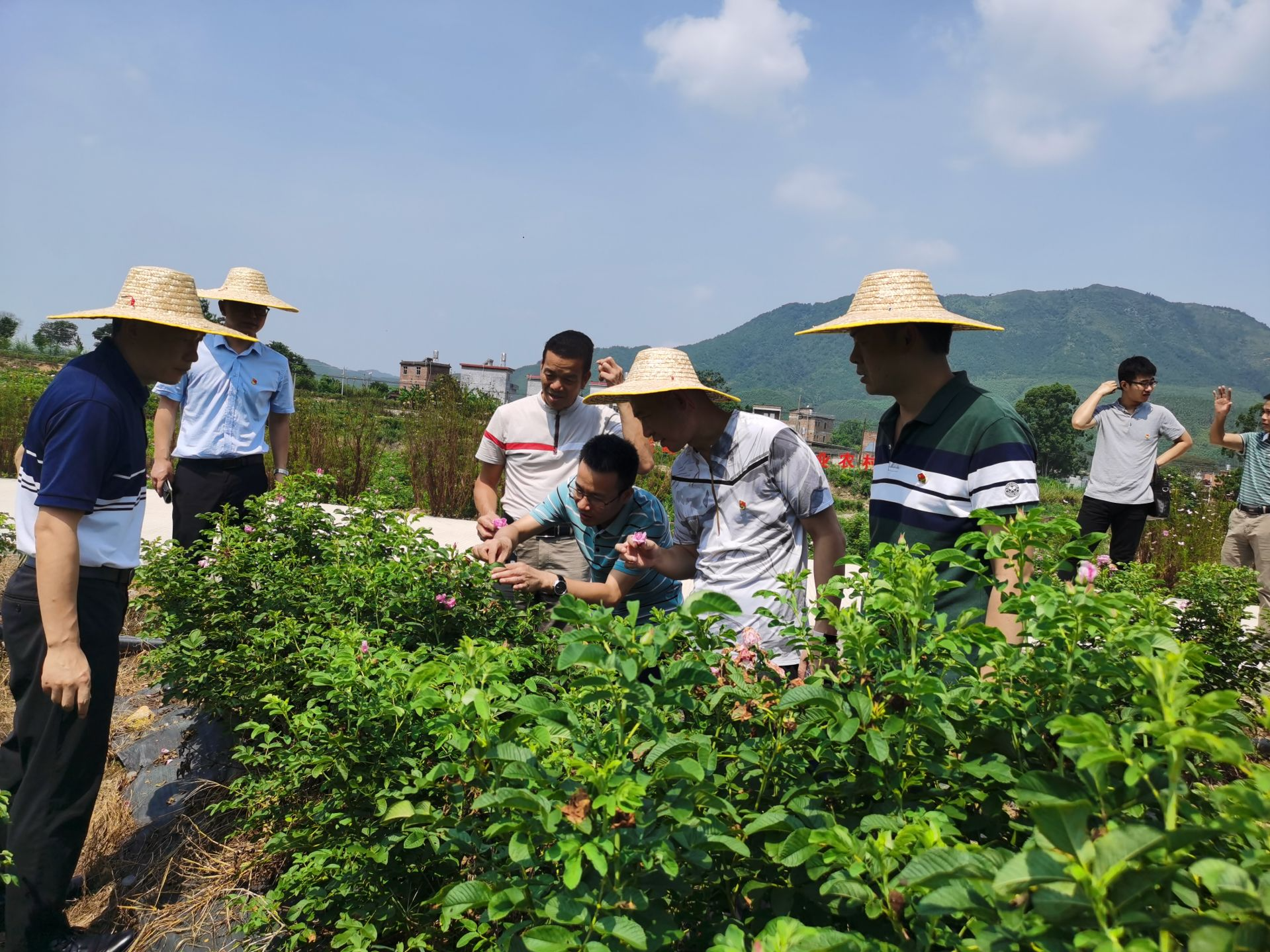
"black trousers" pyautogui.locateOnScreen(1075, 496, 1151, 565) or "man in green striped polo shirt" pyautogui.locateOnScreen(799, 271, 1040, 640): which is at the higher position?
"man in green striped polo shirt" pyautogui.locateOnScreen(799, 271, 1040, 640)

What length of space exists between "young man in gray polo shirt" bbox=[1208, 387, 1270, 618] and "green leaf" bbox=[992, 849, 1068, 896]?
5.40m

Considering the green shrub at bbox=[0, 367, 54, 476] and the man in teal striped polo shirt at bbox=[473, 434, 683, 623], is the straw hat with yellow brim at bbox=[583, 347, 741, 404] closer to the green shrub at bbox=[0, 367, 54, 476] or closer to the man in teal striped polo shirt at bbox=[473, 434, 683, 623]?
the man in teal striped polo shirt at bbox=[473, 434, 683, 623]

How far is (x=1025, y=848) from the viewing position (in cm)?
78

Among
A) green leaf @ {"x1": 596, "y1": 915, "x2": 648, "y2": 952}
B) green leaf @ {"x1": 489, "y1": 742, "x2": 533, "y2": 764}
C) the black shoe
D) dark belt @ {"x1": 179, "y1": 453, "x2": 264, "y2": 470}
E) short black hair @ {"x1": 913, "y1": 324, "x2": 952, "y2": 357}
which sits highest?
short black hair @ {"x1": 913, "y1": 324, "x2": 952, "y2": 357}

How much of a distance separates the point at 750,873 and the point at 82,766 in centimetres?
206

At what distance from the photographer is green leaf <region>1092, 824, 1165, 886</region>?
2.38 ft

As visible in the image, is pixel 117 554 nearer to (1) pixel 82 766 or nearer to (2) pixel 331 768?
(1) pixel 82 766

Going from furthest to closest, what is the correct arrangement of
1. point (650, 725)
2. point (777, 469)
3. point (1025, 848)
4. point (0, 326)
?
point (0, 326) → point (777, 469) → point (650, 725) → point (1025, 848)

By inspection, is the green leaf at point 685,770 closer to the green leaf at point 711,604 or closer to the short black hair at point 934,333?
the green leaf at point 711,604

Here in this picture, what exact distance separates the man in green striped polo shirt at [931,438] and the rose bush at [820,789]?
61 centimetres

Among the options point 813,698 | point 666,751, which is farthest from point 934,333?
point 666,751

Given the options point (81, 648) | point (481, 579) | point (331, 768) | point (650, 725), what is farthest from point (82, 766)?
point (650, 725)

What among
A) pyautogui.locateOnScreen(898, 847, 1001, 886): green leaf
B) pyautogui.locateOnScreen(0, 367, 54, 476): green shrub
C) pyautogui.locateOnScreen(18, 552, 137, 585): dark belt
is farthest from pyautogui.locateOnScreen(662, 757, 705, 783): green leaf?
pyautogui.locateOnScreen(0, 367, 54, 476): green shrub

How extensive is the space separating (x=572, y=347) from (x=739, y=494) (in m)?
1.25
